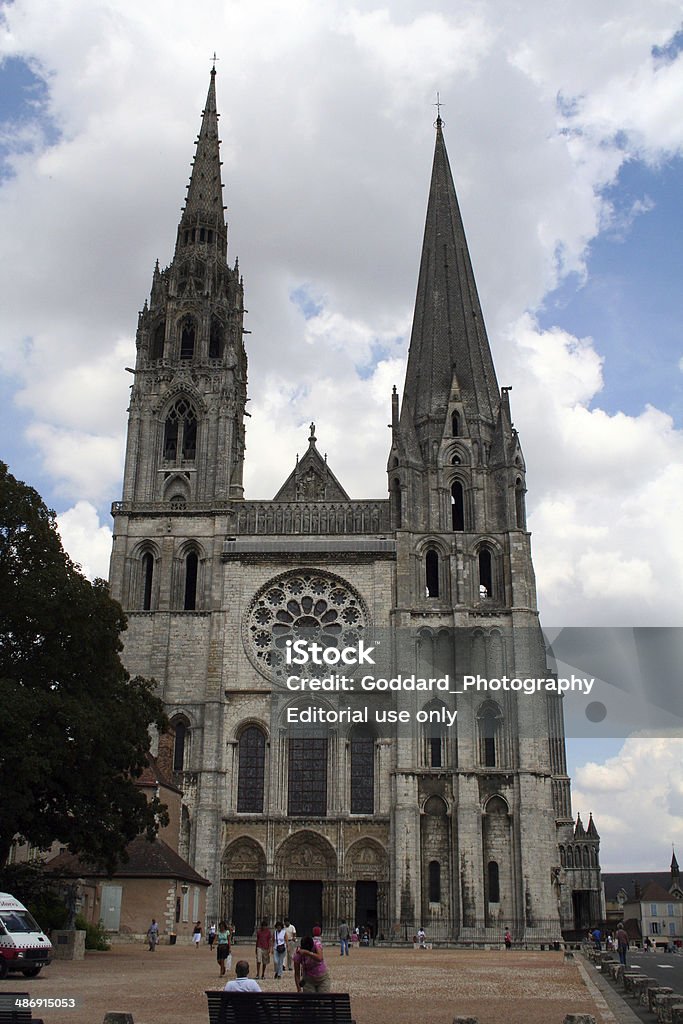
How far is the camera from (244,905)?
132 feet

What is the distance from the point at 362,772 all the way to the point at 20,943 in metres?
23.8

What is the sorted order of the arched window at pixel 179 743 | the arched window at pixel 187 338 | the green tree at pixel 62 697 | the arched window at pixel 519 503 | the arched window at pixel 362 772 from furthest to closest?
the arched window at pixel 187 338 → the arched window at pixel 519 503 → the arched window at pixel 179 743 → the arched window at pixel 362 772 → the green tree at pixel 62 697

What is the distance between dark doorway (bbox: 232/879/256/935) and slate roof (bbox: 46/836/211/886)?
14.8 ft

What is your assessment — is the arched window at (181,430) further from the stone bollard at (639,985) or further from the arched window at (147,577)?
the stone bollard at (639,985)

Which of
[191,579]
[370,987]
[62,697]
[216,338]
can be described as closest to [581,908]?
[191,579]

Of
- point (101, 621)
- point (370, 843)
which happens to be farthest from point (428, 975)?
point (370, 843)

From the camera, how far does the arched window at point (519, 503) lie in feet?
147

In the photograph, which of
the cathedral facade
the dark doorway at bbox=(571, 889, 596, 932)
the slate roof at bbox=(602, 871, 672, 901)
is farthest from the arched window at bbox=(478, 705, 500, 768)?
the slate roof at bbox=(602, 871, 672, 901)

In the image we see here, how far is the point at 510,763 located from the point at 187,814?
1222 cm

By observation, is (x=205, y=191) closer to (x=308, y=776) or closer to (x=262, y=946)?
(x=308, y=776)

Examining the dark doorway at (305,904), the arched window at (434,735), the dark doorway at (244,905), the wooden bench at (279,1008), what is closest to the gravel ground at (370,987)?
the wooden bench at (279,1008)

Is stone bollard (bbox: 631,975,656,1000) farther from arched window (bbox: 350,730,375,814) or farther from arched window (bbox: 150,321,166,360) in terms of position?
arched window (bbox: 150,321,166,360)

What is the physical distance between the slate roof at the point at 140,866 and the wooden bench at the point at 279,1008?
73.9ft

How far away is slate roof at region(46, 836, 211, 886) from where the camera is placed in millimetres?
31602
